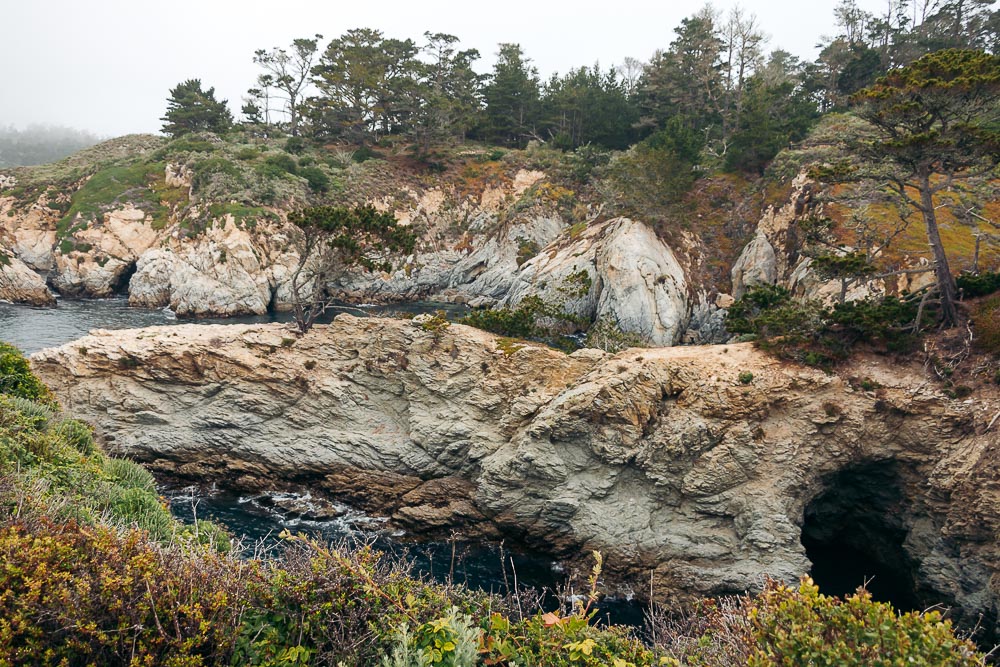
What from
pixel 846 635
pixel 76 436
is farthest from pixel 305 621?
pixel 76 436

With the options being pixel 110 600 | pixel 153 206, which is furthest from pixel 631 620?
pixel 153 206

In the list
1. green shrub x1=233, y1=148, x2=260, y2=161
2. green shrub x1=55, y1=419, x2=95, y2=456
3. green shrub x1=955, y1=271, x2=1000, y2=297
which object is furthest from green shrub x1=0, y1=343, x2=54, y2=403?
green shrub x1=233, y1=148, x2=260, y2=161

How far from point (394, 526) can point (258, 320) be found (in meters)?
31.2

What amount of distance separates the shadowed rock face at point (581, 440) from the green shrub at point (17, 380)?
7.07 metres

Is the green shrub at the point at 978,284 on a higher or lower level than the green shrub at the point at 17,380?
higher

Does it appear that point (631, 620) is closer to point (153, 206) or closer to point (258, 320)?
point (258, 320)

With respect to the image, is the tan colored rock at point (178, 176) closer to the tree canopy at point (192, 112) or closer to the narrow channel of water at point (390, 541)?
the tree canopy at point (192, 112)

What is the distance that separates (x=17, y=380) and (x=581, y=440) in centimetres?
2008

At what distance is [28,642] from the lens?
4.57 meters

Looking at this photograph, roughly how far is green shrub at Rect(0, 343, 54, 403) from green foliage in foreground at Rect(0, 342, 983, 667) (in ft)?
38.5

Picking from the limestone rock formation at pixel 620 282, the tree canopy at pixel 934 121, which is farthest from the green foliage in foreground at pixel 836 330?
the limestone rock formation at pixel 620 282

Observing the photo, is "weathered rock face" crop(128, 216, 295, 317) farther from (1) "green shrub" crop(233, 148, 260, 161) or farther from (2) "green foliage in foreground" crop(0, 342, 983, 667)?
(2) "green foliage in foreground" crop(0, 342, 983, 667)

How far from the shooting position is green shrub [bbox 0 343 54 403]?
53.1ft

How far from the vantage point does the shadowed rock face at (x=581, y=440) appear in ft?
61.4
